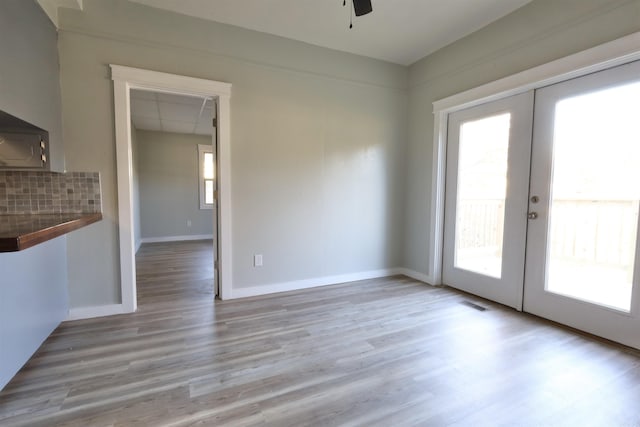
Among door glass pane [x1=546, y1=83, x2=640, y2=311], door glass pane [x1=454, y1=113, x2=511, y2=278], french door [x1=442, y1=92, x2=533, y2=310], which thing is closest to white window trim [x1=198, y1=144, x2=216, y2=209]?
french door [x1=442, y1=92, x2=533, y2=310]

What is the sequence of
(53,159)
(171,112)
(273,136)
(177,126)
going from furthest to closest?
1. (177,126)
2. (171,112)
3. (273,136)
4. (53,159)

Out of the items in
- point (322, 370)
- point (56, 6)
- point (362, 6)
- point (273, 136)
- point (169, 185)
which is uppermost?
point (56, 6)

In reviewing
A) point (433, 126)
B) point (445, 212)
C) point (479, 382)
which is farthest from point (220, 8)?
point (479, 382)

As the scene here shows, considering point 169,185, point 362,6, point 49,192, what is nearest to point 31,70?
point 49,192

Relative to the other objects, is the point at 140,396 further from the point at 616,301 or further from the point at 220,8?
the point at 616,301

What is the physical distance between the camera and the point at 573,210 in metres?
2.42

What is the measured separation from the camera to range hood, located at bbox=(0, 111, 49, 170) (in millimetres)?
2027

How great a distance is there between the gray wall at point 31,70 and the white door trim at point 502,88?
359 centimetres

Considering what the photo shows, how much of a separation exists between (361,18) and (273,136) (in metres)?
1.39

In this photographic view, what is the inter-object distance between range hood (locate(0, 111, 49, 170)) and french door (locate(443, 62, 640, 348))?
150 inches

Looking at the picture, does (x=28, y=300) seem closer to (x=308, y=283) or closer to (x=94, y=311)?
(x=94, y=311)

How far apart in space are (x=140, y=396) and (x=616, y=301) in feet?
10.7

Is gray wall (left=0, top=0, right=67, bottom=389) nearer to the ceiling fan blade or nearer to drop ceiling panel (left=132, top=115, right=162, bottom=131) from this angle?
the ceiling fan blade

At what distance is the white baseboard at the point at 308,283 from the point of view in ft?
10.2
